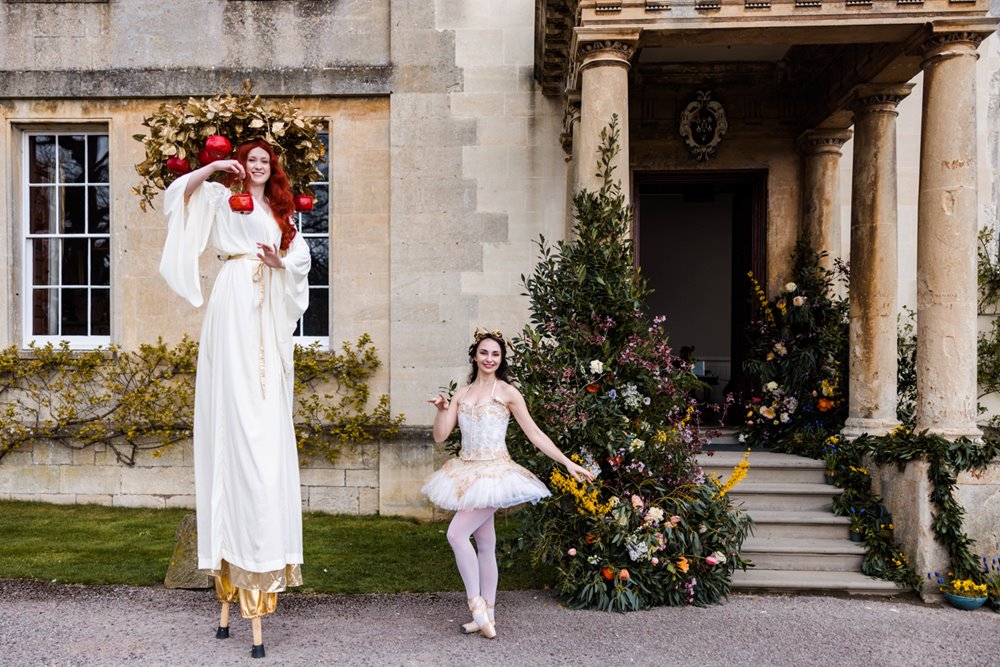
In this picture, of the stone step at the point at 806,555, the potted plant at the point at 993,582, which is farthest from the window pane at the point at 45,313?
the potted plant at the point at 993,582

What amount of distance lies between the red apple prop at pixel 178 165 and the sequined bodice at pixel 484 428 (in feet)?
6.58

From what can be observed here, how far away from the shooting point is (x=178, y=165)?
163 inches

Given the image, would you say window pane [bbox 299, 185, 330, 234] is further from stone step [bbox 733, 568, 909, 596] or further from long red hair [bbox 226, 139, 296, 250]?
stone step [bbox 733, 568, 909, 596]

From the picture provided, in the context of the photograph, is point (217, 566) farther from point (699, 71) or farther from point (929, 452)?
point (699, 71)

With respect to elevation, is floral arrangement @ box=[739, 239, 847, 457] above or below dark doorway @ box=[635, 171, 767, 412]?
below

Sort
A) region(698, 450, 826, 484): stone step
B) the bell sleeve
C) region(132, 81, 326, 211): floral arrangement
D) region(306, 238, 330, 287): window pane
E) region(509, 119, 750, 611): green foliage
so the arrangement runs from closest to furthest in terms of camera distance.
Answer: the bell sleeve → region(132, 81, 326, 211): floral arrangement → region(509, 119, 750, 611): green foliage → region(698, 450, 826, 484): stone step → region(306, 238, 330, 287): window pane

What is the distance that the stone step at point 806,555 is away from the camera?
5.32 m

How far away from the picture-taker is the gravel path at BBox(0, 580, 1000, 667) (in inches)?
157

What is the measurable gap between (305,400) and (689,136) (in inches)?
182

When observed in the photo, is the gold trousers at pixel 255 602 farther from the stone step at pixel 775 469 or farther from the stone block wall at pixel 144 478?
the stone block wall at pixel 144 478

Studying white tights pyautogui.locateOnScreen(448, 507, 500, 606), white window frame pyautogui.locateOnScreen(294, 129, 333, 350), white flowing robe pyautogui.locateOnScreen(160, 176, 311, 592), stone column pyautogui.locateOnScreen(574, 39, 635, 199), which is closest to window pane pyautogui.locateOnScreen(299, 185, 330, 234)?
white window frame pyautogui.locateOnScreen(294, 129, 333, 350)

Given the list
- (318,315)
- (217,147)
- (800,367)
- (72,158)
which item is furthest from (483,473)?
(72,158)

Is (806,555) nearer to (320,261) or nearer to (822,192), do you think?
(822,192)

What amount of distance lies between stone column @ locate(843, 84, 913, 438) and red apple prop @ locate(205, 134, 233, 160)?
4952 mm
